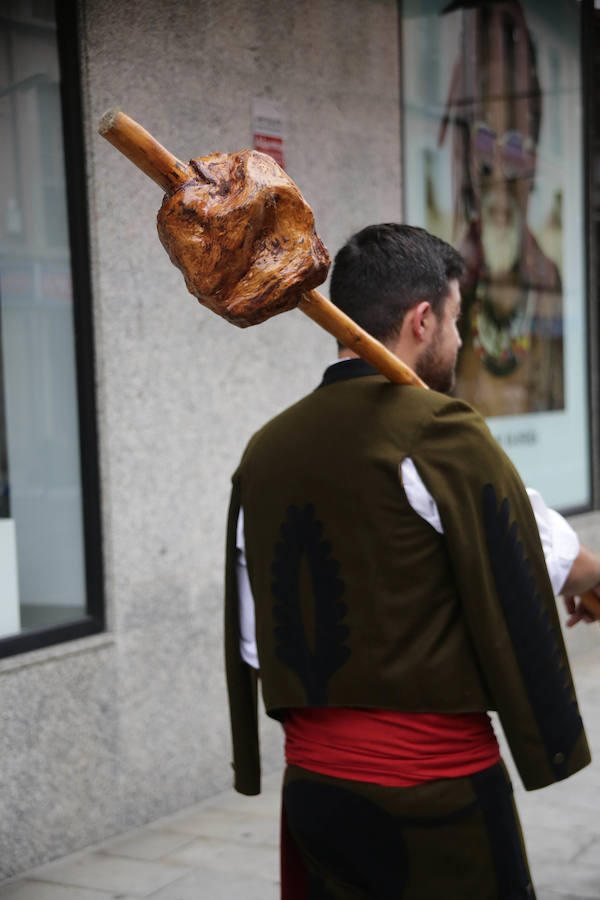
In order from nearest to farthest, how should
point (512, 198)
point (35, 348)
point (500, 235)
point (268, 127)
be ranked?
point (35, 348) → point (268, 127) → point (500, 235) → point (512, 198)

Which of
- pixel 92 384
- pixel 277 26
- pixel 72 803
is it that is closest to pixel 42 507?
pixel 92 384

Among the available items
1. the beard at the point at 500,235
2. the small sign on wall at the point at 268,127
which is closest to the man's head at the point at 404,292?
the small sign on wall at the point at 268,127

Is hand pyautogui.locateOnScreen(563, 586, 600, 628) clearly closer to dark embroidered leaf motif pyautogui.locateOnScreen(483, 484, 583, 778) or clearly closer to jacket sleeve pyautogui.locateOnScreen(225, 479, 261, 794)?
dark embroidered leaf motif pyautogui.locateOnScreen(483, 484, 583, 778)

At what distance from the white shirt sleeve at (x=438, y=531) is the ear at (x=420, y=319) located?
300 millimetres

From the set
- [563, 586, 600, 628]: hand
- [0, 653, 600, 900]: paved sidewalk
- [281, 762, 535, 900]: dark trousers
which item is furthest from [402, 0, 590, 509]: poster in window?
[281, 762, 535, 900]: dark trousers

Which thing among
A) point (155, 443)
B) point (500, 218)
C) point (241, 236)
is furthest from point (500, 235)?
point (241, 236)

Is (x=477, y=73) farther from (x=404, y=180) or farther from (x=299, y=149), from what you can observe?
(x=299, y=149)

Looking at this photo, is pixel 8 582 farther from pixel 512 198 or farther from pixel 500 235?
pixel 512 198

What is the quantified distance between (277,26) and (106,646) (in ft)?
9.62

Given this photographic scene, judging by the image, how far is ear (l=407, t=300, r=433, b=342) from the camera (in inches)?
86.4

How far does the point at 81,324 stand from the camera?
15.2ft

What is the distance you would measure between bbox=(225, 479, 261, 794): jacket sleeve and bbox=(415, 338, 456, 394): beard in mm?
453

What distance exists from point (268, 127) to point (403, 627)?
12.4 feet

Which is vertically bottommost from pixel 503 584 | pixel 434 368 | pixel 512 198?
pixel 503 584
